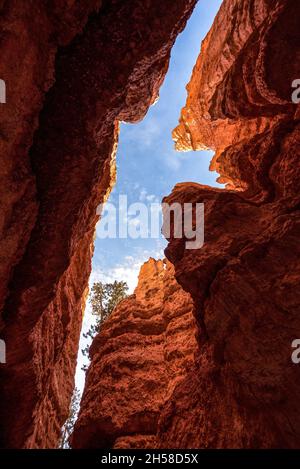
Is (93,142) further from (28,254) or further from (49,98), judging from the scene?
(28,254)

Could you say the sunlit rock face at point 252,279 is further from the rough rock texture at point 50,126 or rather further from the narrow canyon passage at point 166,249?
the rough rock texture at point 50,126

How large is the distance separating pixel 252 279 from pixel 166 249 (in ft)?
12.4

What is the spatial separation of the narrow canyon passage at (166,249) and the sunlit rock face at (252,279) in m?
0.04

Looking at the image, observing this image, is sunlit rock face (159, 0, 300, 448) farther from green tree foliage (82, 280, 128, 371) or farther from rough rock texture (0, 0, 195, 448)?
green tree foliage (82, 280, 128, 371)

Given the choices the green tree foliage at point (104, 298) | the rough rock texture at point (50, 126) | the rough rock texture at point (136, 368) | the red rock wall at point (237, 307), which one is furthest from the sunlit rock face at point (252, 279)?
the green tree foliage at point (104, 298)

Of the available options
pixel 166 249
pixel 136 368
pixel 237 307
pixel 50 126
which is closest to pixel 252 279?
pixel 237 307

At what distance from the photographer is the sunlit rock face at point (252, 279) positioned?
20.1 feet

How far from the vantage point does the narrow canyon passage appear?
6496 mm

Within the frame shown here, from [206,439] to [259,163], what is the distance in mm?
9302

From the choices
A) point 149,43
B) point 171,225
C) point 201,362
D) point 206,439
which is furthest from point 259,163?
point 206,439

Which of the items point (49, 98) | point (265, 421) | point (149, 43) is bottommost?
point (265, 421)

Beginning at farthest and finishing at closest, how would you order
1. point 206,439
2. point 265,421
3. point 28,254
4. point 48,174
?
point 28,254 < point 48,174 < point 206,439 < point 265,421
